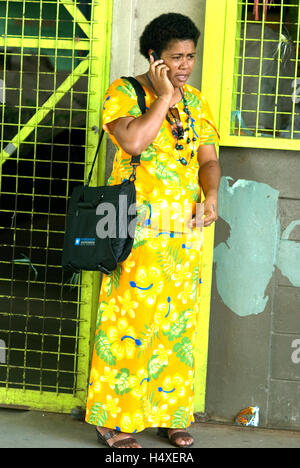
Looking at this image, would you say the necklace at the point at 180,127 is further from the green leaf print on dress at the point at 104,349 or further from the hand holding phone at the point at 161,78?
the green leaf print on dress at the point at 104,349

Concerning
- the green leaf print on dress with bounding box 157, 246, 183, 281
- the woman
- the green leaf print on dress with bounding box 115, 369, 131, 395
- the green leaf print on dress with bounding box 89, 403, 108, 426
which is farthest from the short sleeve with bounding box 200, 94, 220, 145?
the green leaf print on dress with bounding box 89, 403, 108, 426

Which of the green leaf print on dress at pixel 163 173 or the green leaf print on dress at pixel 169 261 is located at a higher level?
the green leaf print on dress at pixel 163 173

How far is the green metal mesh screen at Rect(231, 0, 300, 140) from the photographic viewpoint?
11.8 feet

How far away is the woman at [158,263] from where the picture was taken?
10.0ft

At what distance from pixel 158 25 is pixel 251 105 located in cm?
80

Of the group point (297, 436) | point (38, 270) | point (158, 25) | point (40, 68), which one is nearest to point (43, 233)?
point (38, 270)

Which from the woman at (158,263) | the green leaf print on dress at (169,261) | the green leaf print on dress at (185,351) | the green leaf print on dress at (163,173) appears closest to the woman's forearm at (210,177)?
the woman at (158,263)

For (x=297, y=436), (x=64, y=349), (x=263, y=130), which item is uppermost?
(x=263, y=130)

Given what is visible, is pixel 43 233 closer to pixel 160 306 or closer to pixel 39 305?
pixel 39 305

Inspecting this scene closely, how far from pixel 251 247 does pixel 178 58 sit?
111 centimetres

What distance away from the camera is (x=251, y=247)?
11.9 feet

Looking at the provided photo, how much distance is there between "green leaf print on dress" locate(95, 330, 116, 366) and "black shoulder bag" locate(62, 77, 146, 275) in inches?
13.2

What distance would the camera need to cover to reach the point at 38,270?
375 cm

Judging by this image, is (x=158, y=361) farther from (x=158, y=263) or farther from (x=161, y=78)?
(x=161, y=78)
